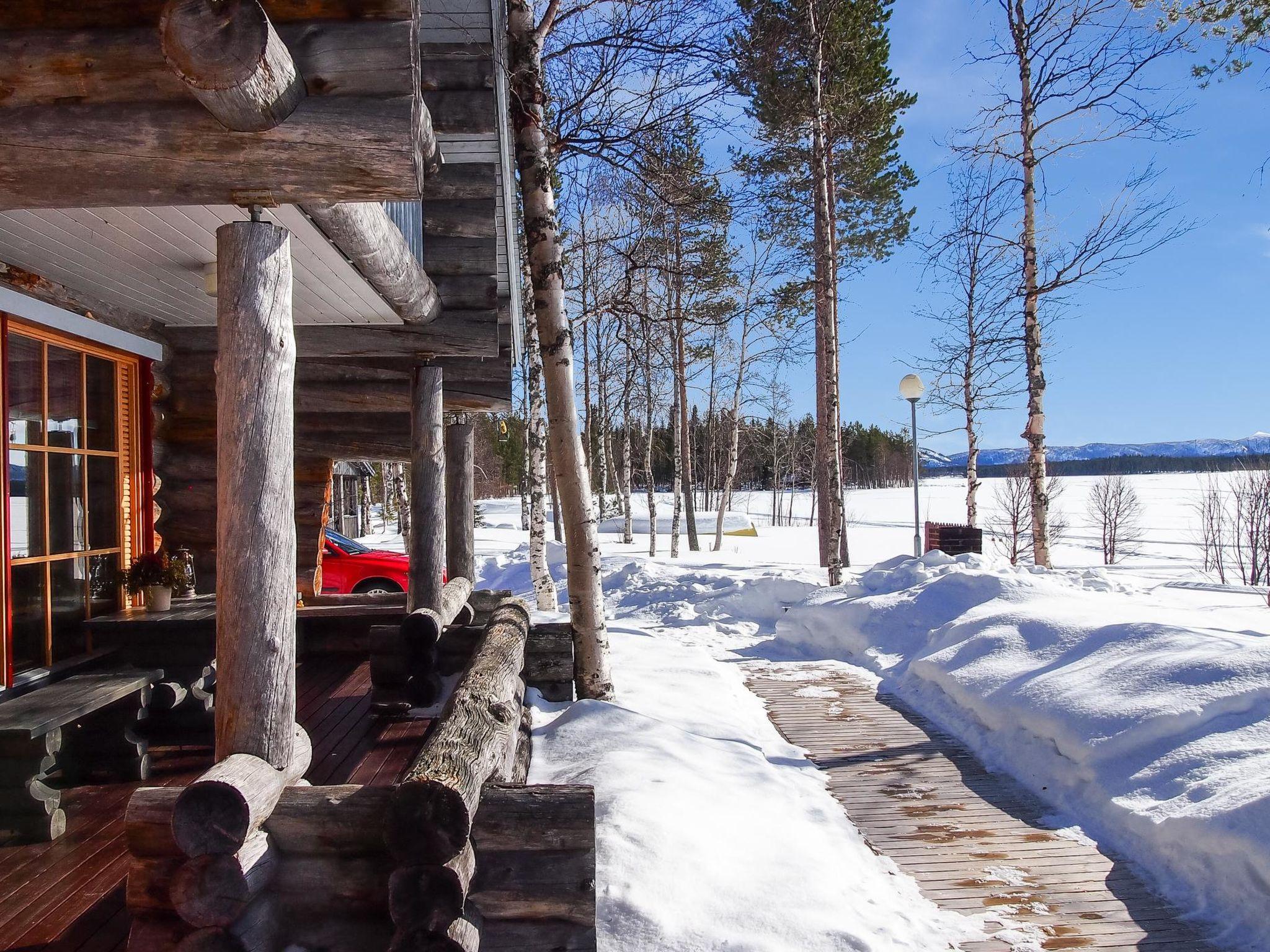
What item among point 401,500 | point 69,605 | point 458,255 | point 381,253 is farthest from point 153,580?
point 401,500

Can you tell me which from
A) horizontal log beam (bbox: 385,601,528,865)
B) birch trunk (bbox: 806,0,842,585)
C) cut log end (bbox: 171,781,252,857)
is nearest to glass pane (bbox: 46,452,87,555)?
horizontal log beam (bbox: 385,601,528,865)

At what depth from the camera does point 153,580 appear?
5.39 meters

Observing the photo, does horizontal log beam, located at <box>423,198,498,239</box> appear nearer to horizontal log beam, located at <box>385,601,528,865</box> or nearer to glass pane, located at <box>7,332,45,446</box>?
glass pane, located at <box>7,332,45,446</box>

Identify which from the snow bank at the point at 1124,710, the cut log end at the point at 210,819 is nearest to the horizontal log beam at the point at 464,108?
the cut log end at the point at 210,819

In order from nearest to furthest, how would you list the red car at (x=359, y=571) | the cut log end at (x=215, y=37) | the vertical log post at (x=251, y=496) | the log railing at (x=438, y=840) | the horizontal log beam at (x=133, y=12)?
the cut log end at (x=215, y=37) → the horizontal log beam at (x=133, y=12) → the log railing at (x=438, y=840) → the vertical log post at (x=251, y=496) → the red car at (x=359, y=571)

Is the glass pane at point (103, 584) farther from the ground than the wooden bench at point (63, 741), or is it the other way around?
the glass pane at point (103, 584)

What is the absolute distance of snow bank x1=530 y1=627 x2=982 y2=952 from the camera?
10.8ft

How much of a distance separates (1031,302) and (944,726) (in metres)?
8.47

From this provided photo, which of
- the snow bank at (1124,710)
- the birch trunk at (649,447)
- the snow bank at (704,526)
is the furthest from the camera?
the snow bank at (704,526)

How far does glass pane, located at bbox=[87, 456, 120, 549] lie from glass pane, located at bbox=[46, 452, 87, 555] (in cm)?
11

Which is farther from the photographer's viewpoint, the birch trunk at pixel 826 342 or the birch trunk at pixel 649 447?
the birch trunk at pixel 649 447

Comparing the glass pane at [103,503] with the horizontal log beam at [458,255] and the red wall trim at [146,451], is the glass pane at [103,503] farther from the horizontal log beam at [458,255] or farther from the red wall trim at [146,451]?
the horizontal log beam at [458,255]

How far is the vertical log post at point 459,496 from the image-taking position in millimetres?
7320

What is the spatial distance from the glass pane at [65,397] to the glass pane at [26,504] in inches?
8.5
